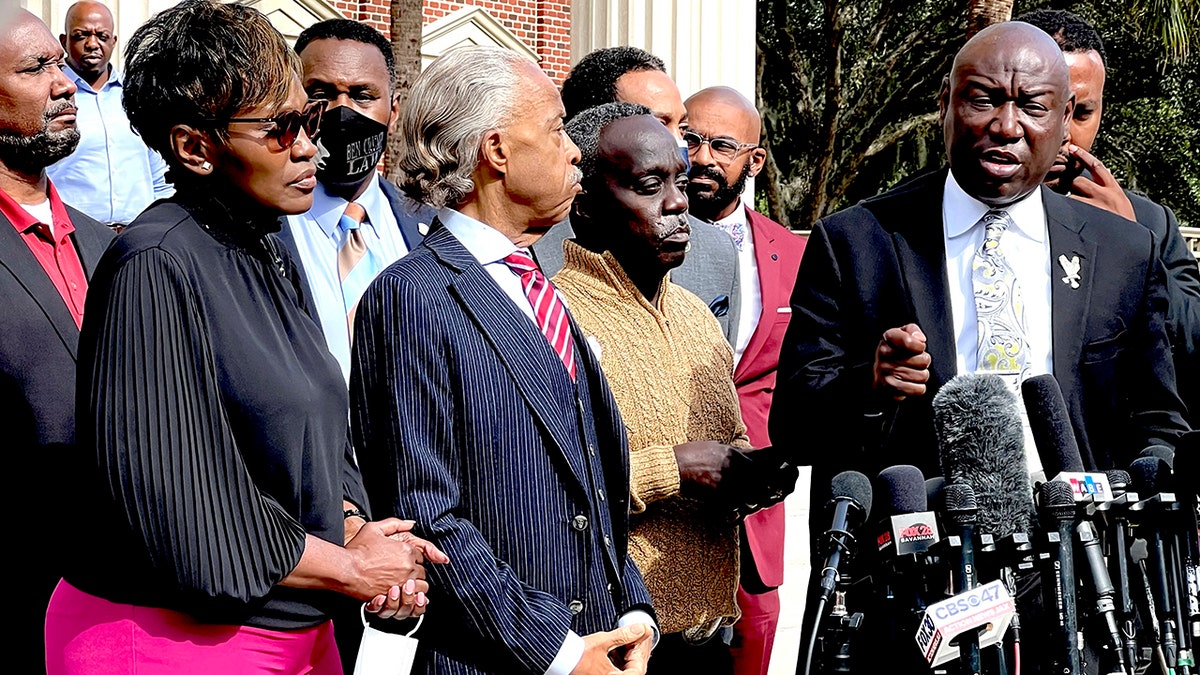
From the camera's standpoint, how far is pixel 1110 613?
329 cm

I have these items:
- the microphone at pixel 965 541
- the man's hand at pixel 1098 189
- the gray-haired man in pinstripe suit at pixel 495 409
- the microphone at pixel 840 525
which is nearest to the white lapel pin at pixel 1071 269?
the microphone at pixel 965 541

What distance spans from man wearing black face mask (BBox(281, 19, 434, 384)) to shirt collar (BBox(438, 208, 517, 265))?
1.22m

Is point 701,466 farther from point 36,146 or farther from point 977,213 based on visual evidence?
point 36,146

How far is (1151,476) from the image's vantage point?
3.53m

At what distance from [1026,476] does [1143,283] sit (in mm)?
794

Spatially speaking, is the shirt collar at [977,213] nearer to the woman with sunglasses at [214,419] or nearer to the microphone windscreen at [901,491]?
the microphone windscreen at [901,491]

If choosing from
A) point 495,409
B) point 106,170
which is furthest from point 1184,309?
point 106,170

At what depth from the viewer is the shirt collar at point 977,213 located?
156 inches

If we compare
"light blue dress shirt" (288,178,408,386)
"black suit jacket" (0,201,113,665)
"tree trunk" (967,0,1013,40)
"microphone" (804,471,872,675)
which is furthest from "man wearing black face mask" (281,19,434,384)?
"tree trunk" (967,0,1013,40)

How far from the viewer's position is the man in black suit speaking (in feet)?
12.6

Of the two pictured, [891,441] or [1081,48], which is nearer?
[891,441]

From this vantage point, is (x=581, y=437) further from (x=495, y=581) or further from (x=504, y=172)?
(x=504, y=172)

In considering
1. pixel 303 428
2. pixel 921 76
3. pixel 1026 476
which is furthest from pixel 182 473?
pixel 921 76

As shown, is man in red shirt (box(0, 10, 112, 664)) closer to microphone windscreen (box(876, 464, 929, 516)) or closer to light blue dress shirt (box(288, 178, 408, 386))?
light blue dress shirt (box(288, 178, 408, 386))
